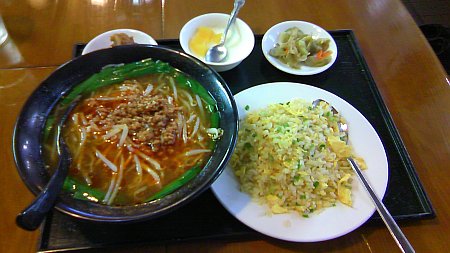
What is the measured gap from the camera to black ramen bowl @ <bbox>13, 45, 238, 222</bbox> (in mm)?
1233

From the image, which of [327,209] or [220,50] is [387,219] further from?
[220,50]

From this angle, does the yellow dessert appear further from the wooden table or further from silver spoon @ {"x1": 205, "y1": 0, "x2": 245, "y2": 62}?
the wooden table

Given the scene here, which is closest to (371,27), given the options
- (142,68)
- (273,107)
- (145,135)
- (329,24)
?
(329,24)

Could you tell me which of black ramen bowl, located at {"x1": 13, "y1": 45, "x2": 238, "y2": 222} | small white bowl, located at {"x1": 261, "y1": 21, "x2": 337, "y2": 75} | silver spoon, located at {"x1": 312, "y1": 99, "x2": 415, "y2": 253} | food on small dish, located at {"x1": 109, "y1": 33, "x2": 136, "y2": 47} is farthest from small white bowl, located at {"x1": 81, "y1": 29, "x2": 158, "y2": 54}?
silver spoon, located at {"x1": 312, "y1": 99, "x2": 415, "y2": 253}

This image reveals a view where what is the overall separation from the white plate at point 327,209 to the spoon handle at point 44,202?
62cm

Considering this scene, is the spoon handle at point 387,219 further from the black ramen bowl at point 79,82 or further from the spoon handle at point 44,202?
the spoon handle at point 44,202

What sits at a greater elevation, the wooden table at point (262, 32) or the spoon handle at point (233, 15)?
the spoon handle at point (233, 15)

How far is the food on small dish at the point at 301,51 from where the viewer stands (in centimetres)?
215

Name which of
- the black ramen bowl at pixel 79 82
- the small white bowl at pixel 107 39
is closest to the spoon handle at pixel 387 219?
the black ramen bowl at pixel 79 82

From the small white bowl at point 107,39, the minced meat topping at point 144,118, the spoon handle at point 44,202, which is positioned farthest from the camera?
the small white bowl at point 107,39

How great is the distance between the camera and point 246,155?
169 cm

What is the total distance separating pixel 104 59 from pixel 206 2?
1187 millimetres

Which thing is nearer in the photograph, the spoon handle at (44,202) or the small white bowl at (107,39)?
the spoon handle at (44,202)

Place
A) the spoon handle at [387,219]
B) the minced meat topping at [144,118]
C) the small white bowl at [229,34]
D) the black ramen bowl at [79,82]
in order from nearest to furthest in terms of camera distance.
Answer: the black ramen bowl at [79,82] → the spoon handle at [387,219] → the minced meat topping at [144,118] → the small white bowl at [229,34]
